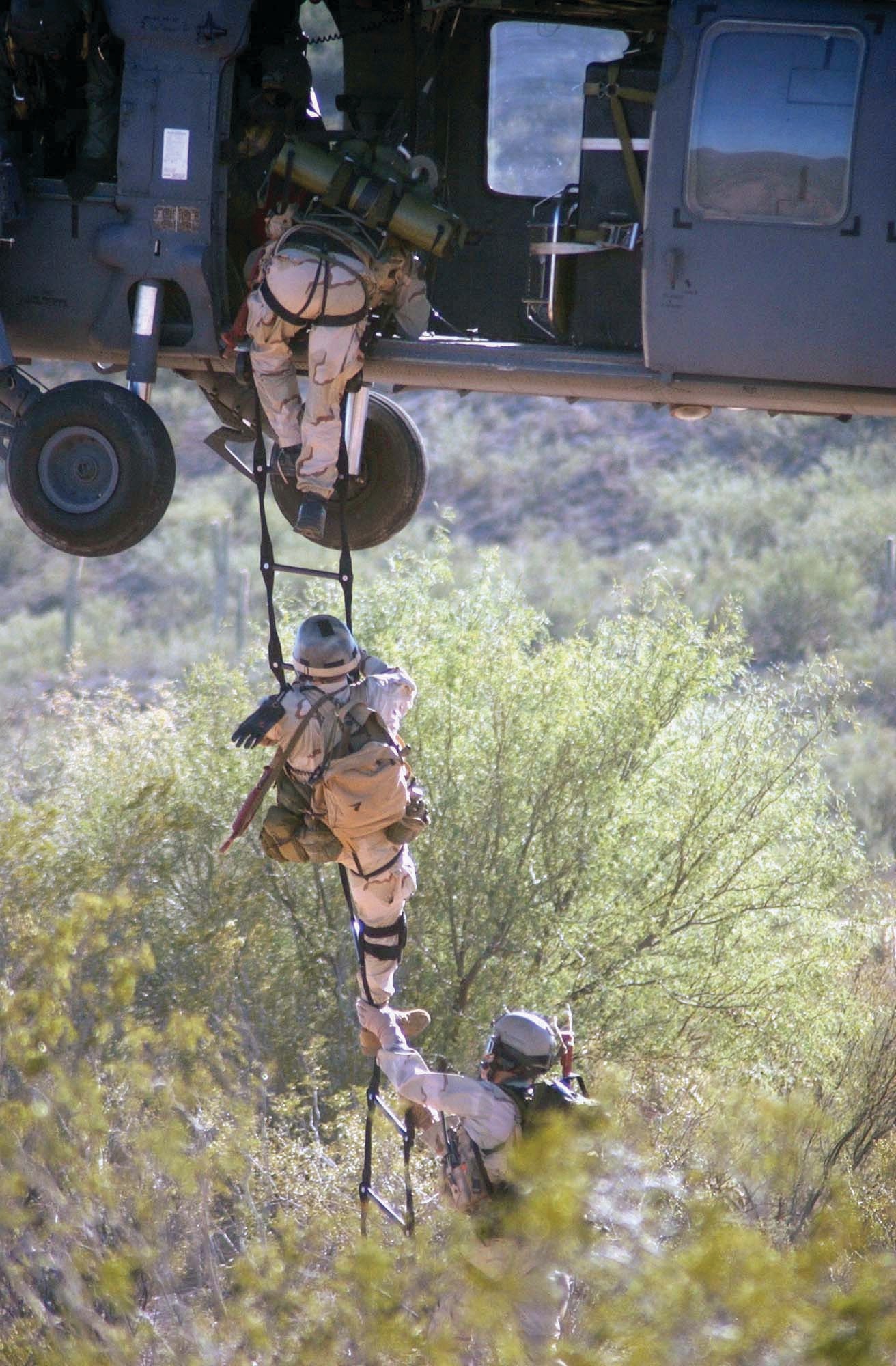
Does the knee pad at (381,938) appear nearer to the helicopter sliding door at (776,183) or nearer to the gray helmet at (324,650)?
the gray helmet at (324,650)

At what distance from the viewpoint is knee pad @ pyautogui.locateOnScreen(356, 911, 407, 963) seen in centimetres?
783

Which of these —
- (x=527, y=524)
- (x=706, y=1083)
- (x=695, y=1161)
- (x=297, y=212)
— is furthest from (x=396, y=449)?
(x=527, y=524)

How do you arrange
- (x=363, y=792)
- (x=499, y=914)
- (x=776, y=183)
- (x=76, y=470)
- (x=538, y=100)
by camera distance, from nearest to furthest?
(x=363, y=792)
(x=776, y=183)
(x=76, y=470)
(x=538, y=100)
(x=499, y=914)

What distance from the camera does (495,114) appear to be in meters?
8.62

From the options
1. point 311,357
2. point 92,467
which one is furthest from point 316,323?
point 92,467

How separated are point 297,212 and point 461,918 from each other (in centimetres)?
849

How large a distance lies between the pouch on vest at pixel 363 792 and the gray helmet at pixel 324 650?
355 mm

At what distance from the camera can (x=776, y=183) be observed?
735 cm

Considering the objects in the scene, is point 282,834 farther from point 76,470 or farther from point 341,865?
point 76,470

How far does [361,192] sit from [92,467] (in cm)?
169

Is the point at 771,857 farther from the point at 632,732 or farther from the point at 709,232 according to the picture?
the point at 709,232

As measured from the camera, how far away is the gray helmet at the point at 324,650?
7.29 m

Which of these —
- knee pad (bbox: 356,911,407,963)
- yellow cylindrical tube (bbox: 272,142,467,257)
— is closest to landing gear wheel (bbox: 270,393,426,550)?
yellow cylindrical tube (bbox: 272,142,467,257)

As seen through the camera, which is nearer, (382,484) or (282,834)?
(282,834)
